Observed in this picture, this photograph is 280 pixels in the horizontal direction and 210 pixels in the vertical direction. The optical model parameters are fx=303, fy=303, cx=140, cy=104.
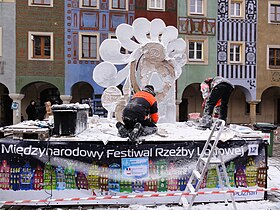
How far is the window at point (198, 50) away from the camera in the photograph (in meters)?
20.0

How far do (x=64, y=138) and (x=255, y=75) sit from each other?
18.2 m

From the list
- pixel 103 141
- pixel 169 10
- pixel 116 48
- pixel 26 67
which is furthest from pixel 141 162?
pixel 169 10

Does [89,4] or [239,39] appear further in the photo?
[239,39]

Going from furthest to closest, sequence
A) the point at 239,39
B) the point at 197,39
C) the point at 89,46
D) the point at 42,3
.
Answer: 1. the point at 239,39
2. the point at 197,39
3. the point at 89,46
4. the point at 42,3

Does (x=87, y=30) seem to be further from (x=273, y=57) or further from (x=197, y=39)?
(x=273, y=57)

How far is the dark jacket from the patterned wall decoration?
50.8 ft

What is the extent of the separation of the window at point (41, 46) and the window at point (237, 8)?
12.0m

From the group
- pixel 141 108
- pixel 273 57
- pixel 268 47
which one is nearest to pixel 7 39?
pixel 141 108

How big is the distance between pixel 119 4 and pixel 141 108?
15086mm

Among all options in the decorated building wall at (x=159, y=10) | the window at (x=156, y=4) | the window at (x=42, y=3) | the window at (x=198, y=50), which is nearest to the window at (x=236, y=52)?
the window at (x=198, y=50)

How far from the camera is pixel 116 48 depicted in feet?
27.2

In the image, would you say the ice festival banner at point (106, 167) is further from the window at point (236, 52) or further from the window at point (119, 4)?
the window at point (236, 52)

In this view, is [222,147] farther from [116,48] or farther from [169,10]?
[169,10]

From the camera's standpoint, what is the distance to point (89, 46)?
1902cm
